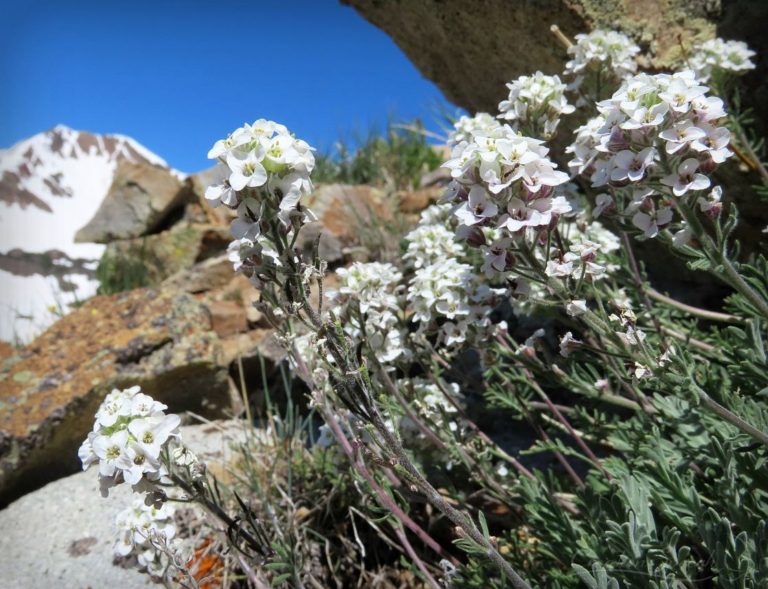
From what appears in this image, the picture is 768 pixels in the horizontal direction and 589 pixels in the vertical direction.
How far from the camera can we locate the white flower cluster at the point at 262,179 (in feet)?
5.69

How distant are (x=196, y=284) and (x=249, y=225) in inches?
198

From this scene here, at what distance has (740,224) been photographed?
391 centimetres

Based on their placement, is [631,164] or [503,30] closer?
[631,164]

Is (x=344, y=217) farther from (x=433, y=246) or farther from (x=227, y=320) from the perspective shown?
(x=433, y=246)

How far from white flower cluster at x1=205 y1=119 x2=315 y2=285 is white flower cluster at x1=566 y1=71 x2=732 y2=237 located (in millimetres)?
927

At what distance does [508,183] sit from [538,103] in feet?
3.28

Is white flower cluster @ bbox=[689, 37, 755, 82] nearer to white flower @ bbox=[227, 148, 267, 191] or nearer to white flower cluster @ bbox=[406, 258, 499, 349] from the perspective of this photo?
white flower cluster @ bbox=[406, 258, 499, 349]

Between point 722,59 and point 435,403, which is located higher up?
point 722,59

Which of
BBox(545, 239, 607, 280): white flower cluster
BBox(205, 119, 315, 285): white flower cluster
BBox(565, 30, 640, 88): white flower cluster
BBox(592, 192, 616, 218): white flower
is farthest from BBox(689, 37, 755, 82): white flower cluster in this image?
BBox(205, 119, 315, 285): white flower cluster

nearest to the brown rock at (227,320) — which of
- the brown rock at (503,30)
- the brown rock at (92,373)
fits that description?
the brown rock at (92,373)

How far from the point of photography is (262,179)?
1700 mm

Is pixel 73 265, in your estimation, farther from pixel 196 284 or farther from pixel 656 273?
pixel 656 273

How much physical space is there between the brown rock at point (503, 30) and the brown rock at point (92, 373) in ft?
9.30

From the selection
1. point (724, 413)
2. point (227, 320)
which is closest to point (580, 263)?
point (724, 413)
